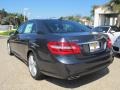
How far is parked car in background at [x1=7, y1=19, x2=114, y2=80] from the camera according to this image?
15.8 ft

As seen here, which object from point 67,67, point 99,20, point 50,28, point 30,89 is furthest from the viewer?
point 99,20

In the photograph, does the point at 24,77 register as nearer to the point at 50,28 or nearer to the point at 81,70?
the point at 50,28

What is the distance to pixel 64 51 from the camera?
482cm

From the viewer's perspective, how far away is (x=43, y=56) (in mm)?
5242

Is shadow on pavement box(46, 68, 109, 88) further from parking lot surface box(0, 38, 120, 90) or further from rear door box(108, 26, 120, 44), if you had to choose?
rear door box(108, 26, 120, 44)

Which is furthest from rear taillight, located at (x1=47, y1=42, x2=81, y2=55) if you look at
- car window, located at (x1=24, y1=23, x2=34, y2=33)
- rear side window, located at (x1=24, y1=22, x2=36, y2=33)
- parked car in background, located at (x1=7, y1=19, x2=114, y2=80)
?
car window, located at (x1=24, y1=23, x2=34, y2=33)

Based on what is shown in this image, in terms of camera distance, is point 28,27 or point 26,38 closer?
point 26,38

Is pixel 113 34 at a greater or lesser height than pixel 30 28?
lesser

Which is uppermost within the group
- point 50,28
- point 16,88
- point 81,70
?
point 50,28

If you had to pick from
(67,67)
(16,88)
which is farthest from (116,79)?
(16,88)

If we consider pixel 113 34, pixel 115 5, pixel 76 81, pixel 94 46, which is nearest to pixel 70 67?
pixel 94 46

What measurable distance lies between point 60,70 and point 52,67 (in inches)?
Answer: 9.4

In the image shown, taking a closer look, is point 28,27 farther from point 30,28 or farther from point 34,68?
point 34,68

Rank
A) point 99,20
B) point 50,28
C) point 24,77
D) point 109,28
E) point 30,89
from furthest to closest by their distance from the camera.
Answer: point 99,20 < point 109,28 < point 24,77 < point 50,28 < point 30,89
